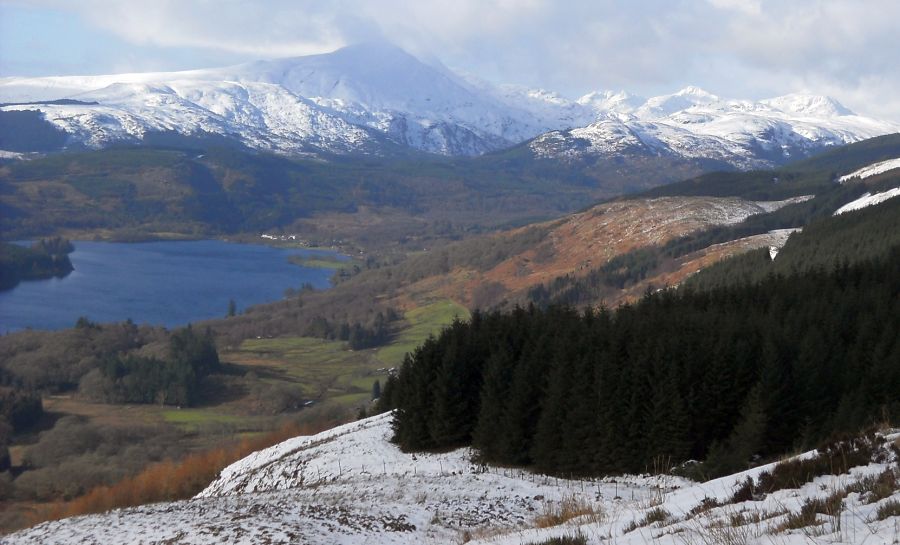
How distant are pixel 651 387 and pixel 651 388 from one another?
8 centimetres

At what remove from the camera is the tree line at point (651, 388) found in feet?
94.4

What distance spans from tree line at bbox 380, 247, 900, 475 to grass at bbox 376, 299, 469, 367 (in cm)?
8831

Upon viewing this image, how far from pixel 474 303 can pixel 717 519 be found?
6325 inches

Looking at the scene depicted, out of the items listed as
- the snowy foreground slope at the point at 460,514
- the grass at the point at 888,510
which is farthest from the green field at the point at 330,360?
the grass at the point at 888,510

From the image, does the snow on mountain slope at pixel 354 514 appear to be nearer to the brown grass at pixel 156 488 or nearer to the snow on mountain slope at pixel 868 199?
the brown grass at pixel 156 488

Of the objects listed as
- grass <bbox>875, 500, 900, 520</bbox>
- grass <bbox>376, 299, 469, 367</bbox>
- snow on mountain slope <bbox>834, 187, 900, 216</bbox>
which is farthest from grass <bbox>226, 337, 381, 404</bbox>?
grass <bbox>875, 500, 900, 520</bbox>

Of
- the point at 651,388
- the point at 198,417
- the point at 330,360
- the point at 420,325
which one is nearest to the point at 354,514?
the point at 651,388

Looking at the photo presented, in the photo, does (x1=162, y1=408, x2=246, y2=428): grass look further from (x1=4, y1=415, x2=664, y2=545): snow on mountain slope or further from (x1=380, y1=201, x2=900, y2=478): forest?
(x1=4, y1=415, x2=664, y2=545): snow on mountain slope

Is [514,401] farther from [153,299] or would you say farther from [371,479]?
[153,299]

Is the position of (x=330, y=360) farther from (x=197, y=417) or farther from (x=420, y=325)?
(x=197, y=417)

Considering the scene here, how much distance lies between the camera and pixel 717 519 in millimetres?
10891

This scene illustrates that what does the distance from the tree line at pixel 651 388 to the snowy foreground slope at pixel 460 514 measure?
2.11 meters

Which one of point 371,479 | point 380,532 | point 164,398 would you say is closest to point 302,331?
point 164,398

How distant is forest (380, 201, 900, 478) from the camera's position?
28.7 metres
